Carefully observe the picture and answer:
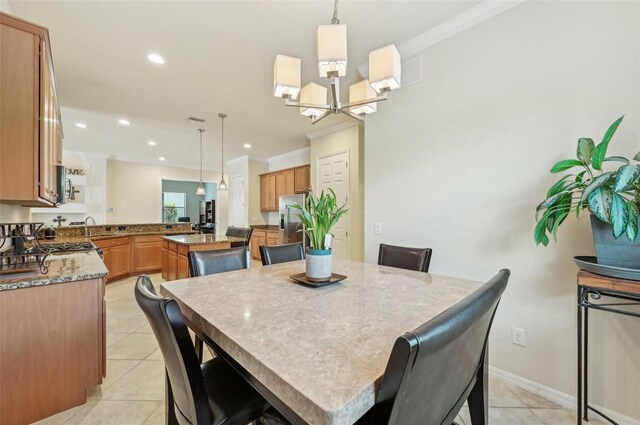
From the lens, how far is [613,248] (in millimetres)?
1311

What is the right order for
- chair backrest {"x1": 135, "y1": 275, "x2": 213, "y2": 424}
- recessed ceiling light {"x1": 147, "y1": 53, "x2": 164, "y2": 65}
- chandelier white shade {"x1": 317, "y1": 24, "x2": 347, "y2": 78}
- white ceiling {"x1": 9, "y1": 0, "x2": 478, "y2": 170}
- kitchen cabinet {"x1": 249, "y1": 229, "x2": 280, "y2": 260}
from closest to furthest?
1. chair backrest {"x1": 135, "y1": 275, "x2": 213, "y2": 424}
2. chandelier white shade {"x1": 317, "y1": 24, "x2": 347, "y2": 78}
3. white ceiling {"x1": 9, "y1": 0, "x2": 478, "y2": 170}
4. recessed ceiling light {"x1": 147, "y1": 53, "x2": 164, "y2": 65}
5. kitchen cabinet {"x1": 249, "y1": 229, "x2": 280, "y2": 260}

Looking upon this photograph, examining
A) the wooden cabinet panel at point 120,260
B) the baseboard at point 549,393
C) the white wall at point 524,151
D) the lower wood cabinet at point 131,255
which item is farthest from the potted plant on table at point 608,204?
the wooden cabinet panel at point 120,260

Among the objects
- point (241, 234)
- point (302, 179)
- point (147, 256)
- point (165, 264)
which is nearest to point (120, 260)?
point (147, 256)

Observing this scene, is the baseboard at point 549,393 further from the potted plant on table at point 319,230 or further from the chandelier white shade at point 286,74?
the chandelier white shade at point 286,74

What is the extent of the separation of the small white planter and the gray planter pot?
4.46ft

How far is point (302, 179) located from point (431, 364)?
17.1ft

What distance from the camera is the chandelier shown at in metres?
1.38

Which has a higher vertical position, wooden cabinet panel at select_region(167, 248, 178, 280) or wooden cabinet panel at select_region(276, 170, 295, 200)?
wooden cabinet panel at select_region(276, 170, 295, 200)

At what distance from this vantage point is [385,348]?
740 millimetres

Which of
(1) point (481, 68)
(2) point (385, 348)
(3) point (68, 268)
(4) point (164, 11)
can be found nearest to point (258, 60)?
(4) point (164, 11)

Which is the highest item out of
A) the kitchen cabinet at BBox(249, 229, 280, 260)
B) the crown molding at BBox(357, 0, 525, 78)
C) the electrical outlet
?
the crown molding at BBox(357, 0, 525, 78)

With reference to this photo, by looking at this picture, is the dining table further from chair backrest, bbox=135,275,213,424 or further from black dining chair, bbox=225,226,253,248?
black dining chair, bbox=225,226,253,248

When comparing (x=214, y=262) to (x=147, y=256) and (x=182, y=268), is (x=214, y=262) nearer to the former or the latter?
(x=182, y=268)

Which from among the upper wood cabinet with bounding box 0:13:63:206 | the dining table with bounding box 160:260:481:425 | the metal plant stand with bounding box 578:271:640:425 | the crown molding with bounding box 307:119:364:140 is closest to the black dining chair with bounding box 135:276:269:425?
the dining table with bounding box 160:260:481:425
